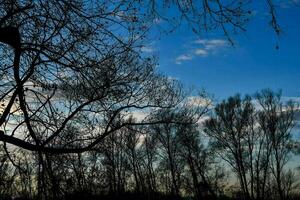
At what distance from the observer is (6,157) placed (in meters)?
10.6

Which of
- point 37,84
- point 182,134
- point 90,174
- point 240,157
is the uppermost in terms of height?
point 182,134

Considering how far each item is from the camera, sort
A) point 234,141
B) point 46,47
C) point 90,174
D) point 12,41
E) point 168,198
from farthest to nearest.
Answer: point 168,198, point 234,141, point 90,174, point 46,47, point 12,41

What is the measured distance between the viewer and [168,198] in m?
52.4

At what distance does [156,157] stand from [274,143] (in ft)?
48.5

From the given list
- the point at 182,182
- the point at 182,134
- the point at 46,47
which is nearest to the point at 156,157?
the point at 182,182

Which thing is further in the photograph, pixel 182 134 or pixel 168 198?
pixel 168 198

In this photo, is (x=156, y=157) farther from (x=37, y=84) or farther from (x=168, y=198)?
(x=37, y=84)

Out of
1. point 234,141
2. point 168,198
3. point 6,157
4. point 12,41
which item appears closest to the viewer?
point 12,41

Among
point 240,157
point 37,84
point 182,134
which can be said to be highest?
point 182,134

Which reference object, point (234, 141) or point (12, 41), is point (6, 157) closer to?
point (12, 41)

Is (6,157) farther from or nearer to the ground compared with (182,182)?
nearer to the ground

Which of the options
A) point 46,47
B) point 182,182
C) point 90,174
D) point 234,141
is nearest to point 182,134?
point 234,141

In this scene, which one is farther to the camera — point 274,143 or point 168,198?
point 168,198

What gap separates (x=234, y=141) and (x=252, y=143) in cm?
248
